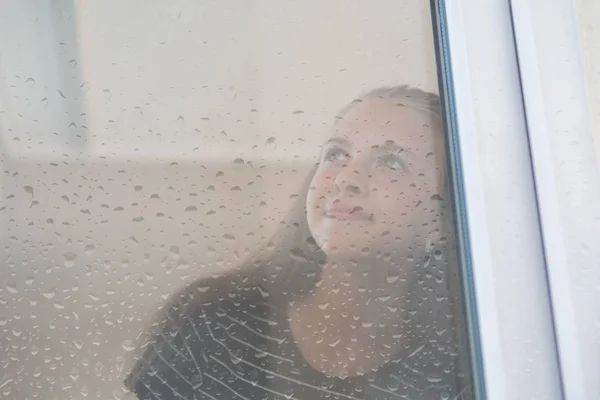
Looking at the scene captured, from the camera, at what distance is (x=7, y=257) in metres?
0.57

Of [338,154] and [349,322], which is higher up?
[338,154]

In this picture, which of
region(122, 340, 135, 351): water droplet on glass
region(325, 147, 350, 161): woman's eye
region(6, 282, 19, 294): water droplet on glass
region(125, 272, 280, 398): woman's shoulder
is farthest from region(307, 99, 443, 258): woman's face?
region(6, 282, 19, 294): water droplet on glass

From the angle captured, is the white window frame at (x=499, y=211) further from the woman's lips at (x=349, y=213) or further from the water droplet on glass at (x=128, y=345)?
the water droplet on glass at (x=128, y=345)

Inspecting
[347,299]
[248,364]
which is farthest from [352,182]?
[248,364]

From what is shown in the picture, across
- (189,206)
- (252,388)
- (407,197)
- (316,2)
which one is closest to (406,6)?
(316,2)

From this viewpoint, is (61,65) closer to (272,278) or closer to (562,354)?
(272,278)

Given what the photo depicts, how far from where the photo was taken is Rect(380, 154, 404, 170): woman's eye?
58cm

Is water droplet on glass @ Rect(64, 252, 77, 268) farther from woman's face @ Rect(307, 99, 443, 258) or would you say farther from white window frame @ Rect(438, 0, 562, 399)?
white window frame @ Rect(438, 0, 562, 399)

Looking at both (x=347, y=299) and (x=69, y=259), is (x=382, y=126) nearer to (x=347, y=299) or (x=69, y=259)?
(x=347, y=299)

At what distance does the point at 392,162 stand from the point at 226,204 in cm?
22

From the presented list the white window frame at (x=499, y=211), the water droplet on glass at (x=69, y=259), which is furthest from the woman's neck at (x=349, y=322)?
the water droplet on glass at (x=69, y=259)

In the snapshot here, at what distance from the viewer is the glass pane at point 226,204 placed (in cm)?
53

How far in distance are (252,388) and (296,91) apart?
0.38 m

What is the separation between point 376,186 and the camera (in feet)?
1.90
